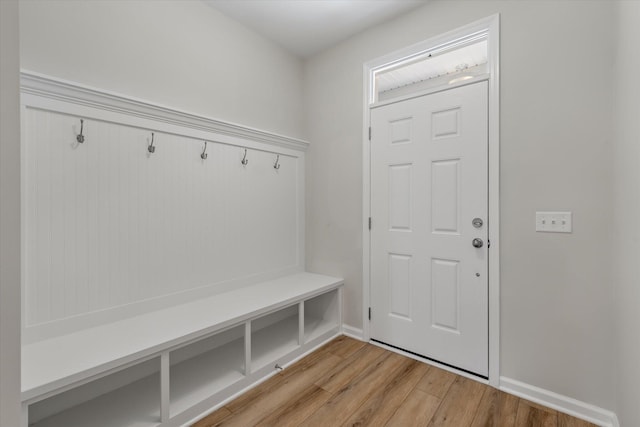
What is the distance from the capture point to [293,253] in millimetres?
2941

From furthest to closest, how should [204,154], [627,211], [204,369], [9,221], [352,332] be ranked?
[352,332] < [204,154] < [204,369] < [627,211] < [9,221]

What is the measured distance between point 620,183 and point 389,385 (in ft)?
5.59

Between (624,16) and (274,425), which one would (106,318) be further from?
(624,16)

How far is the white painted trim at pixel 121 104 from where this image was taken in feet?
4.96

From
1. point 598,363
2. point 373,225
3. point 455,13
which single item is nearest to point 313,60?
point 455,13

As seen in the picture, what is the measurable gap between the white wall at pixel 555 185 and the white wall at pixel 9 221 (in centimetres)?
222

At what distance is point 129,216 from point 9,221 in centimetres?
150

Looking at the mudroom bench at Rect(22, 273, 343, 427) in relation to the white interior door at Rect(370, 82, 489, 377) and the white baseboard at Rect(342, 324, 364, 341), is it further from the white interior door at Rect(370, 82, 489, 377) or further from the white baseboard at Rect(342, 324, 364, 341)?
the white interior door at Rect(370, 82, 489, 377)

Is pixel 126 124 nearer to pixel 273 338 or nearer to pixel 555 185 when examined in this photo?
pixel 273 338

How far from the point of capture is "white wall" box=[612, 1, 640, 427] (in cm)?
114

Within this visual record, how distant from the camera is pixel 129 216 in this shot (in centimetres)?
186

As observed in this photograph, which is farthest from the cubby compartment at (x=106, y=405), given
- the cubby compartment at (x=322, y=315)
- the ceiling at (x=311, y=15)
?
the ceiling at (x=311, y=15)

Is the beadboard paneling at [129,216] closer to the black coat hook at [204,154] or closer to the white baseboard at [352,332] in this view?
the black coat hook at [204,154]

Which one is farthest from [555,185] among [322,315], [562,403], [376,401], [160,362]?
[160,362]
